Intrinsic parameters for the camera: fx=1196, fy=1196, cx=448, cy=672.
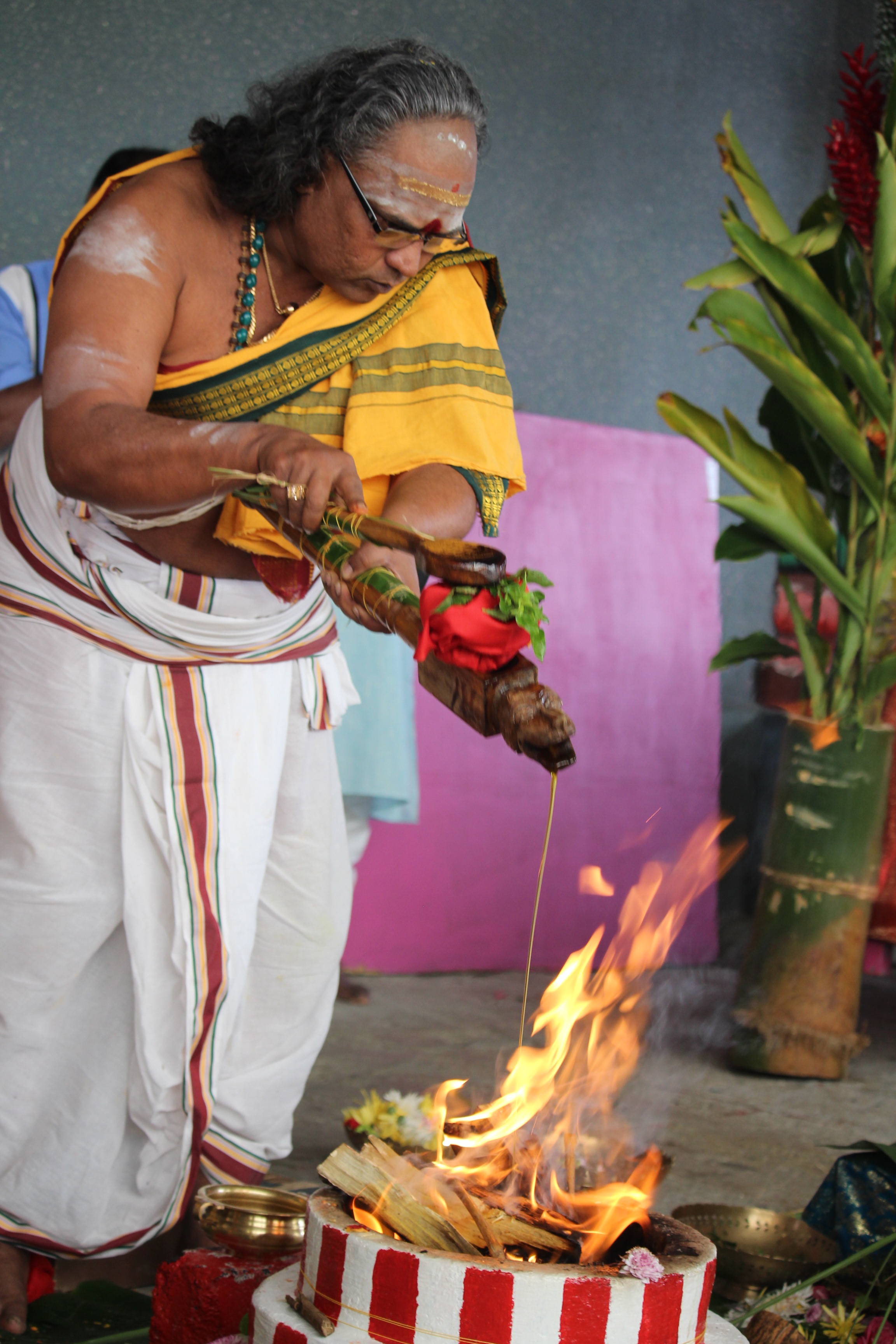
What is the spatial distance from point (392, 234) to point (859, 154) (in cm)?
208

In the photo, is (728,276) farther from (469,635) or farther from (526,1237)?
(526,1237)

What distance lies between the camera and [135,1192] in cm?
202

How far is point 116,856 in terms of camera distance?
1989 millimetres

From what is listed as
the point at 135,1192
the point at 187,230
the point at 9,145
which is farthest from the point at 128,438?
the point at 9,145

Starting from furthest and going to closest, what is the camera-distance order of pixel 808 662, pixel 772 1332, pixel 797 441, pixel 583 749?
pixel 583 749, pixel 797 441, pixel 808 662, pixel 772 1332

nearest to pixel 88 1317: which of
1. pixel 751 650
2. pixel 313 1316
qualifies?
pixel 313 1316

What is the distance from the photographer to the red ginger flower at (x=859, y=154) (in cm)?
323

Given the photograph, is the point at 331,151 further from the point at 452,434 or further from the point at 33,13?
the point at 33,13

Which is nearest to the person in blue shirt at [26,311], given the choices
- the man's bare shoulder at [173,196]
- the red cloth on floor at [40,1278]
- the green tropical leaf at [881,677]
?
the man's bare shoulder at [173,196]

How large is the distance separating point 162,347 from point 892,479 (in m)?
2.28

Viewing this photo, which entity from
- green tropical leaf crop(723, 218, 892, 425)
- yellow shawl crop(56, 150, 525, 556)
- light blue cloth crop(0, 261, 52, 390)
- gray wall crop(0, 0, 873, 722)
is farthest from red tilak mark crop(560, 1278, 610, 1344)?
gray wall crop(0, 0, 873, 722)

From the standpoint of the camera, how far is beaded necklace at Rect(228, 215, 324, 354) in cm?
189

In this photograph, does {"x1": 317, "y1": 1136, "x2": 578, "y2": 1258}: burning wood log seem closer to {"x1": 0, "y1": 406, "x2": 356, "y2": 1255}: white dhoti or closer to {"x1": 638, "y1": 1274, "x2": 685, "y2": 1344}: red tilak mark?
{"x1": 638, "y1": 1274, "x2": 685, "y2": 1344}: red tilak mark

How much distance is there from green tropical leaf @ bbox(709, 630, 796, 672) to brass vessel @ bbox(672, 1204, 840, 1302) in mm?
1842
